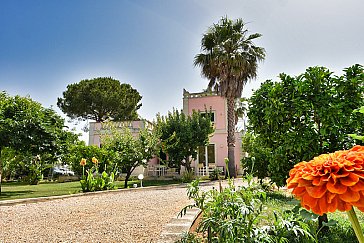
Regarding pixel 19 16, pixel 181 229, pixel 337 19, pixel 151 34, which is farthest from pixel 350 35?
pixel 19 16

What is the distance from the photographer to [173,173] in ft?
62.8

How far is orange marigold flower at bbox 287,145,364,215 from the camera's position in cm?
83

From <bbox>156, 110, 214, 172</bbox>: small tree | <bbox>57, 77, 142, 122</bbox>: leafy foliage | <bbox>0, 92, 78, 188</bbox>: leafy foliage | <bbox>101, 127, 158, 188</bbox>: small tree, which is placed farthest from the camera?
<bbox>57, 77, 142, 122</bbox>: leafy foliage

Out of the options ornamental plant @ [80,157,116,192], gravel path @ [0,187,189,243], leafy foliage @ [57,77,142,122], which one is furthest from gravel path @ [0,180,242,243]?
leafy foliage @ [57,77,142,122]

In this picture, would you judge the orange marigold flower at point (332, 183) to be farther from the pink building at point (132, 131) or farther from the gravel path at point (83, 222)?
the pink building at point (132, 131)

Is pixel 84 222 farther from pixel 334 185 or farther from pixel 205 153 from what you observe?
pixel 205 153

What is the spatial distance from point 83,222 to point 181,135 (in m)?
11.5

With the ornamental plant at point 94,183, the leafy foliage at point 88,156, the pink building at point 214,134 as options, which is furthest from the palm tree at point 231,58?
the ornamental plant at point 94,183

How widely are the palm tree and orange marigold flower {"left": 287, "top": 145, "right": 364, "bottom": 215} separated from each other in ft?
52.3

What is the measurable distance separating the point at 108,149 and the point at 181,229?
11.8m

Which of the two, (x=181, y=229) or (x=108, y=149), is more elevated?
(x=108, y=149)

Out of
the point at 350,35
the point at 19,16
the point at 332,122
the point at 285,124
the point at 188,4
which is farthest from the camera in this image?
the point at 19,16

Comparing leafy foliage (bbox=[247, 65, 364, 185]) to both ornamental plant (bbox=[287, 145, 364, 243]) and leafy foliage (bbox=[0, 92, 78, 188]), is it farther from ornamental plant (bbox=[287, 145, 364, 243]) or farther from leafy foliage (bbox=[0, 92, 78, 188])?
leafy foliage (bbox=[0, 92, 78, 188])

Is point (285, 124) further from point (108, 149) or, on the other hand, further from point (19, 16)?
point (108, 149)
